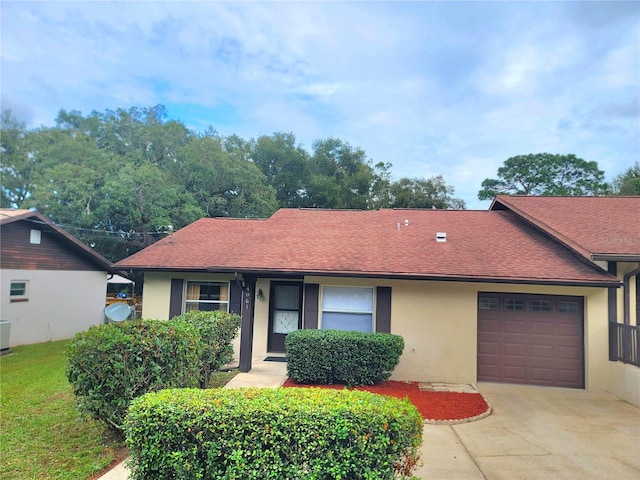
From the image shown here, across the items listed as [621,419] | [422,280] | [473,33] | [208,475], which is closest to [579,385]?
[621,419]

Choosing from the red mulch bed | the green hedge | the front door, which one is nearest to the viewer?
the green hedge

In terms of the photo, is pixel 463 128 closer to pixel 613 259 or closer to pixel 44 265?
pixel 613 259

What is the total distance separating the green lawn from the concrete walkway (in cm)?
54

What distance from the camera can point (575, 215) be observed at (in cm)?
1082

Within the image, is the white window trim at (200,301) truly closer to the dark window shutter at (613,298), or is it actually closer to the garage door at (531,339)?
the garage door at (531,339)

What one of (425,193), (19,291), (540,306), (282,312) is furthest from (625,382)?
(425,193)

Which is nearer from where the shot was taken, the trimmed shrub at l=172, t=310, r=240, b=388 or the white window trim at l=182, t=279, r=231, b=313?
the trimmed shrub at l=172, t=310, r=240, b=388

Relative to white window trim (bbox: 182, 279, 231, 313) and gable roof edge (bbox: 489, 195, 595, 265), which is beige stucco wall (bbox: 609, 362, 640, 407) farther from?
white window trim (bbox: 182, 279, 231, 313)

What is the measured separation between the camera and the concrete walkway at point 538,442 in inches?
171

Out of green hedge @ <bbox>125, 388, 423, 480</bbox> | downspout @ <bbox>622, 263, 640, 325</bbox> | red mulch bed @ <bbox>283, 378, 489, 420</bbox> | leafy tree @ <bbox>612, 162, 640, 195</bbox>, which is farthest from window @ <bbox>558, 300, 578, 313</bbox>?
leafy tree @ <bbox>612, 162, 640, 195</bbox>

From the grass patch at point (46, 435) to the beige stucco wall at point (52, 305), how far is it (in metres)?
6.07

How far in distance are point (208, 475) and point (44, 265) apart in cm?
1492

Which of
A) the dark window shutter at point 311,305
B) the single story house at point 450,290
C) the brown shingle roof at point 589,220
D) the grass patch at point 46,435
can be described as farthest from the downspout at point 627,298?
the grass patch at point 46,435

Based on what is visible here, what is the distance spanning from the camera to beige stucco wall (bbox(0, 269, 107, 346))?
1319 cm
